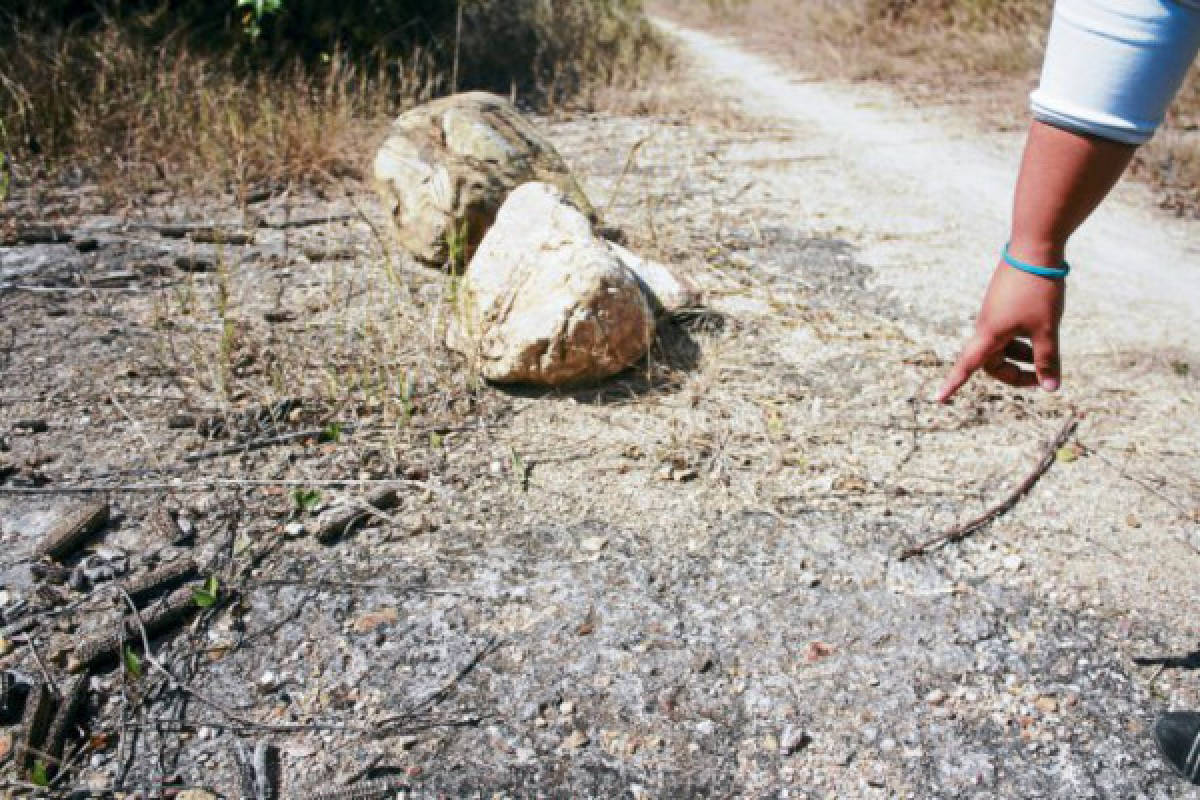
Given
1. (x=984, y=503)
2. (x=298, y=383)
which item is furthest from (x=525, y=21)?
(x=984, y=503)

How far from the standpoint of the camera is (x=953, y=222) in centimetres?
446

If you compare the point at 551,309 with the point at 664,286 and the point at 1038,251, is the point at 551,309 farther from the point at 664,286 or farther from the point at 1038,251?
the point at 1038,251

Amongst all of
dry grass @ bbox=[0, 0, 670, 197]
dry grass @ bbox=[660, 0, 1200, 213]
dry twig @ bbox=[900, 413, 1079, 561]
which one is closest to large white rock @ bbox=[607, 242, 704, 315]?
dry twig @ bbox=[900, 413, 1079, 561]

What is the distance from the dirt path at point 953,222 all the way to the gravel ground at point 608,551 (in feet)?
0.95

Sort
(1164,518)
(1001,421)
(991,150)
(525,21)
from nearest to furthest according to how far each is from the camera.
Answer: (1164,518) < (1001,421) < (991,150) < (525,21)

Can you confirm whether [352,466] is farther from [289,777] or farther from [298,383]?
[289,777]

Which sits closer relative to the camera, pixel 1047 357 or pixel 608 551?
pixel 1047 357

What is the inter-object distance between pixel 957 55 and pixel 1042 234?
775 cm

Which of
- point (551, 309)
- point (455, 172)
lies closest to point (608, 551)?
point (551, 309)

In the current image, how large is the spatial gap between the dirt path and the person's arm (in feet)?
6.31

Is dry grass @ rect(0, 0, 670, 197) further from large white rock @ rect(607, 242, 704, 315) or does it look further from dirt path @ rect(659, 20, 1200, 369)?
dirt path @ rect(659, 20, 1200, 369)

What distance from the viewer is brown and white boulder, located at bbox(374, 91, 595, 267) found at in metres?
3.51

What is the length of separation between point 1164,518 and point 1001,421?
540 millimetres

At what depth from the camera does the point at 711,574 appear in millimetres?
2090
